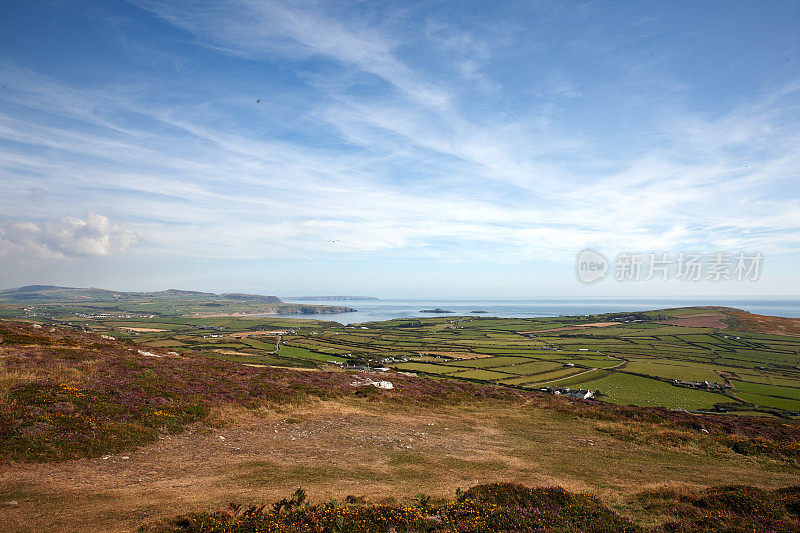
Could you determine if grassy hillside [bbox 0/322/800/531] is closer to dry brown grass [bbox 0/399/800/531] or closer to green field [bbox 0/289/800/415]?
dry brown grass [bbox 0/399/800/531]

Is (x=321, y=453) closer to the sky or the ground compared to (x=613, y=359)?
closer to the sky

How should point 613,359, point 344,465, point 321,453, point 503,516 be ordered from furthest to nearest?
point 613,359, point 321,453, point 344,465, point 503,516

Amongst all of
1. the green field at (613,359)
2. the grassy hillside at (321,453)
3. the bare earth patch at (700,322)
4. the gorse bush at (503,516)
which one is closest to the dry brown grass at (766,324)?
the bare earth patch at (700,322)

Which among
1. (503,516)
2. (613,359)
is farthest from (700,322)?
(503,516)

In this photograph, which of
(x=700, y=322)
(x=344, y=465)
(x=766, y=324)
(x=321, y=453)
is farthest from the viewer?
(x=700, y=322)

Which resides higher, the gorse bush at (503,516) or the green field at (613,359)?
the gorse bush at (503,516)

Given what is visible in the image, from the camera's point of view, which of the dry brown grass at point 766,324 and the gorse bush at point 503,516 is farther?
the dry brown grass at point 766,324

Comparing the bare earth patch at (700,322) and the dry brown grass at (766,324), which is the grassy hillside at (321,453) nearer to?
the dry brown grass at (766,324)

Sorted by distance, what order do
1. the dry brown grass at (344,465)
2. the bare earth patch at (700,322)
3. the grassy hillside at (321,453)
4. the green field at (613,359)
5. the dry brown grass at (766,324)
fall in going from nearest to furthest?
the grassy hillside at (321,453) < the dry brown grass at (344,465) < the green field at (613,359) < the dry brown grass at (766,324) < the bare earth patch at (700,322)

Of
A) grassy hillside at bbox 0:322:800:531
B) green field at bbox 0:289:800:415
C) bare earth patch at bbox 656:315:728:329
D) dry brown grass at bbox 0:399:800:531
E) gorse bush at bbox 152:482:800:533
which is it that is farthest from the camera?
bare earth patch at bbox 656:315:728:329

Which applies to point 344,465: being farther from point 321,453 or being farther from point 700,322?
point 700,322

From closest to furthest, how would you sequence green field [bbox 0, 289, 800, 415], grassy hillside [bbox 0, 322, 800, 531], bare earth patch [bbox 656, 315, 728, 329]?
grassy hillside [bbox 0, 322, 800, 531] < green field [bbox 0, 289, 800, 415] < bare earth patch [bbox 656, 315, 728, 329]

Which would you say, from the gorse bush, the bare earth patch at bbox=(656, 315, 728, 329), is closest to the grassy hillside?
the gorse bush
